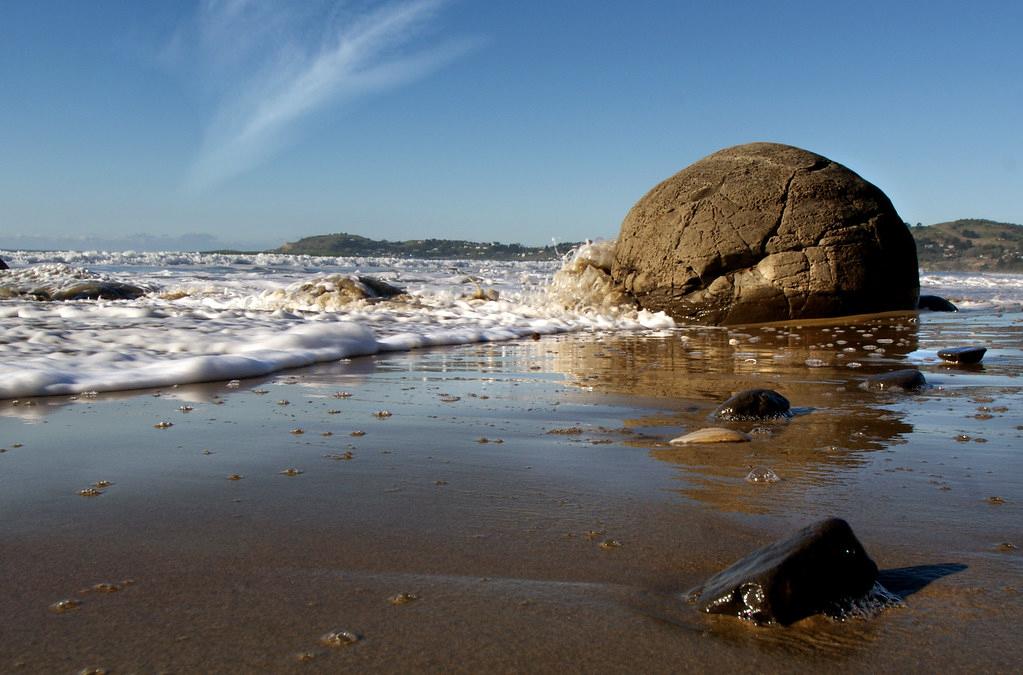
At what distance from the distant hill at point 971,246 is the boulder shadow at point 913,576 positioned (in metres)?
40.6

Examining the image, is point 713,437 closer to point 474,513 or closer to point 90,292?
point 474,513

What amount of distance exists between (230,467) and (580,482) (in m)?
1.15

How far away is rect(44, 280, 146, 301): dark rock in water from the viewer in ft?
40.0

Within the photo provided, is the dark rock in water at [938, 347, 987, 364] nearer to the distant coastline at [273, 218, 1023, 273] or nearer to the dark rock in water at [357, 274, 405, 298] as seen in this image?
the dark rock in water at [357, 274, 405, 298]

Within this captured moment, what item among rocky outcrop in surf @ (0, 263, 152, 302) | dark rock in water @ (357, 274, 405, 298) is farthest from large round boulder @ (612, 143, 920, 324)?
rocky outcrop in surf @ (0, 263, 152, 302)

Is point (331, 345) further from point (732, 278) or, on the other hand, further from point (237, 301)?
point (237, 301)

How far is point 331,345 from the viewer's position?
652 cm

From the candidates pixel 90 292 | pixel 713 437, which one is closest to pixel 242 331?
pixel 713 437

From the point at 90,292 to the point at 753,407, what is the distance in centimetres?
1165

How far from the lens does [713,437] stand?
10.1 ft

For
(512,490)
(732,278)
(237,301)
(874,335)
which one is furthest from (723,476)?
(237,301)

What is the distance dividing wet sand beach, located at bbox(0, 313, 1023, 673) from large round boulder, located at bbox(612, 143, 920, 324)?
208 inches

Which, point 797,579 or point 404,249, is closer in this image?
point 797,579

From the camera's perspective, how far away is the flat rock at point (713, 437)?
3064 mm
